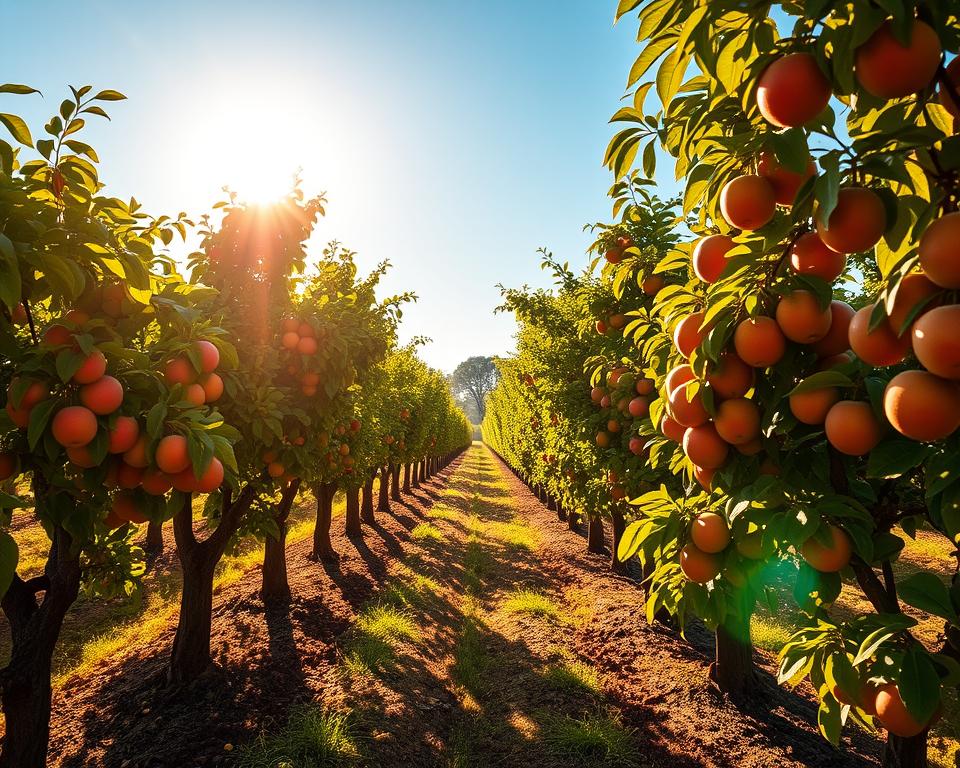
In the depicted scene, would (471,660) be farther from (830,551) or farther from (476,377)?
(476,377)

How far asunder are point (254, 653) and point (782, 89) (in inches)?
278

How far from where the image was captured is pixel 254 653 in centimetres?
578

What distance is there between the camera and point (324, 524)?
31.8 feet

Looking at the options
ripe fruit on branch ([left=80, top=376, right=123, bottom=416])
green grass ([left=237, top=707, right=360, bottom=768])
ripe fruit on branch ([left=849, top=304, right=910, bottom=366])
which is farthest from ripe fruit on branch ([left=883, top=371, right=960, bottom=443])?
green grass ([left=237, top=707, right=360, bottom=768])

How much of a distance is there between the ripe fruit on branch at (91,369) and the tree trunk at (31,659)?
6.00ft

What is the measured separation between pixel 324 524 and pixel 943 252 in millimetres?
10156

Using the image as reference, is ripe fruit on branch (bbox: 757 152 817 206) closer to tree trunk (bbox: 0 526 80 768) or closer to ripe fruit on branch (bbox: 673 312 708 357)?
ripe fruit on branch (bbox: 673 312 708 357)

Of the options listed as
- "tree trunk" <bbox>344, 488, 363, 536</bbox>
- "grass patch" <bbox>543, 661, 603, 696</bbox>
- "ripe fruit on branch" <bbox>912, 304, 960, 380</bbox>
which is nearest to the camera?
"ripe fruit on branch" <bbox>912, 304, 960, 380</bbox>

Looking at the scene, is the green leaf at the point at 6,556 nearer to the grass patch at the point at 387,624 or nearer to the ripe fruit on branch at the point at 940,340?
the ripe fruit on branch at the point at 940,340

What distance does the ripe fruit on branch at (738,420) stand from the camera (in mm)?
1581

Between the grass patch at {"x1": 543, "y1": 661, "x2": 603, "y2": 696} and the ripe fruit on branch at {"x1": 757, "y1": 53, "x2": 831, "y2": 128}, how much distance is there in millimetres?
5813

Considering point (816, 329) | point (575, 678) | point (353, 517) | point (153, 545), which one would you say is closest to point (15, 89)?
point (816, 329)

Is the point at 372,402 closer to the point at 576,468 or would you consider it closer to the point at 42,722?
the point at 576,468

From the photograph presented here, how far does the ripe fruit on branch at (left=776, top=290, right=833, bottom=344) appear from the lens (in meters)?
1.40
